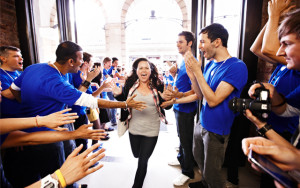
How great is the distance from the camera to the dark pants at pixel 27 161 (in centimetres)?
128

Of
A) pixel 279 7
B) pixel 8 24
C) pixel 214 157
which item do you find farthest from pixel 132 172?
pixel 8 24

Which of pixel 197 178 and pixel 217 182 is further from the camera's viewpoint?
pixel 197 178

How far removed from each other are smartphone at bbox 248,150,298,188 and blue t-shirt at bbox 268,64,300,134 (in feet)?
2.69

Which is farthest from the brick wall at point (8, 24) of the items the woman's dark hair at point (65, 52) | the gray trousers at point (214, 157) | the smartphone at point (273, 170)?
the smartphone at point (273, 170)

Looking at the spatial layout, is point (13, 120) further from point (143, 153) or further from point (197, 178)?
point (197, 178)

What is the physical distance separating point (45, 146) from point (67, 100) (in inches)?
17.5

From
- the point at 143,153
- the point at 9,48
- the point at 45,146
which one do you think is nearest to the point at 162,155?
the point at 143,153

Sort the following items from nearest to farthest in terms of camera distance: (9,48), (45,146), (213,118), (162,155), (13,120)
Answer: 1. (13,120)
2. (45,146)
3. (213,118)
4. (9,48)
5. (162,155)

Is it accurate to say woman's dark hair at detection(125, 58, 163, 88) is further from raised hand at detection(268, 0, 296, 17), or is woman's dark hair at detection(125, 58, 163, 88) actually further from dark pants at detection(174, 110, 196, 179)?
raised hand at detection(268, 0, 296, 17)

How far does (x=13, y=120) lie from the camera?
94cm

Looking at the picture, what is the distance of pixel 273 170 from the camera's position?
0.53 m

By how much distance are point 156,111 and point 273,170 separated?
144 centimetres

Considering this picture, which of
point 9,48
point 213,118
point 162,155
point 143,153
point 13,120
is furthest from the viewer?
point 162,155

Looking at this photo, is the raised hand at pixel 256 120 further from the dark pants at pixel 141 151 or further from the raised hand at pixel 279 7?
the dark pants at pixel 141 151
